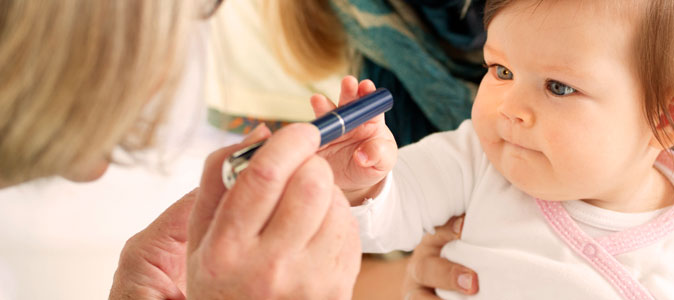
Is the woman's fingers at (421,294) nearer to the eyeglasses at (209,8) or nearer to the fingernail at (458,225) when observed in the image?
the fingernail at (458,225)

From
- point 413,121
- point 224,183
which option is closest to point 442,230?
point 413,121

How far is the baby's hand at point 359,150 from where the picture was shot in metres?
0.90

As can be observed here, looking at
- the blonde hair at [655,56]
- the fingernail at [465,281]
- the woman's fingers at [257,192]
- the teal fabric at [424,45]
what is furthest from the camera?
the teal fabric at [424,45]

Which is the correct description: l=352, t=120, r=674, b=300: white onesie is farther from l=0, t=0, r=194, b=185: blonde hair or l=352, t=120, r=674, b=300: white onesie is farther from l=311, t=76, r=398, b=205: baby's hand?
l=0, t=0, r=194, b=185: blonde hair

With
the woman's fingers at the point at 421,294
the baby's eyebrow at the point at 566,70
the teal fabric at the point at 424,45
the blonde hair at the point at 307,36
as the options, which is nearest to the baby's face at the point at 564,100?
the baby's eyebrow at the point at 566,70

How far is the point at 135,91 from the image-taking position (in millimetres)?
781

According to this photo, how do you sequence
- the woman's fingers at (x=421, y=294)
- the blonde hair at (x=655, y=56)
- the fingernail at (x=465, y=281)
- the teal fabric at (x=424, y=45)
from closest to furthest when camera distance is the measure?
the blonde hair at (x=655, y=56) → the fingernail at (x=465, y=281) → the woman's fingers at (x=421, y=294) → the teal fabric at (x=424, y=45)

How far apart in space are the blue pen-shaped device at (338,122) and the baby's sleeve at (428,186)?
26 centimetres

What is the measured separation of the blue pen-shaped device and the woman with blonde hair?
32 mm

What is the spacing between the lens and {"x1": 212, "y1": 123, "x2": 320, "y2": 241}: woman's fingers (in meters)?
0.61

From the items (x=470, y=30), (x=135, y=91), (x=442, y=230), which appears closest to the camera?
(x=135, y=91)

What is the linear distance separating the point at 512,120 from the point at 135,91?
50 cm

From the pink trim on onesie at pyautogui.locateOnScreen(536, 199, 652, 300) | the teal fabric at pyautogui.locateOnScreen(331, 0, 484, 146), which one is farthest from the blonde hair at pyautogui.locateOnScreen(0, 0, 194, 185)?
the teal fabric at pyautogui.locateOnScreen(331, 0, 484, 146)

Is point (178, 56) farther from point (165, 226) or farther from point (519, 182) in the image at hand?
point (519, 182)
